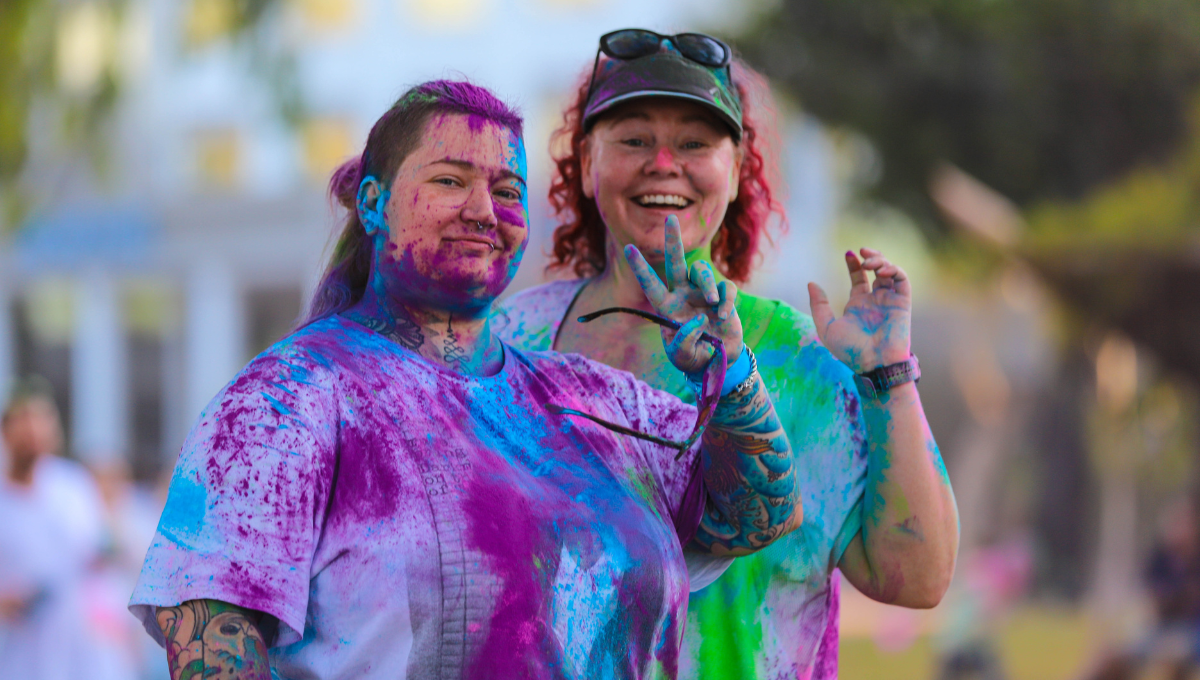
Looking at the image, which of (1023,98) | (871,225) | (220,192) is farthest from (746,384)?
(220,192)

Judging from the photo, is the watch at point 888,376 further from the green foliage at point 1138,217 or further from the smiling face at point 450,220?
the green foliage at point 1138,217

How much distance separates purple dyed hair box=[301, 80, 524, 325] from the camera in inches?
68.7

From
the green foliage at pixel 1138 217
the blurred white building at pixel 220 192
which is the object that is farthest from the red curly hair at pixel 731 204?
the blurred white building at pixel 220 192

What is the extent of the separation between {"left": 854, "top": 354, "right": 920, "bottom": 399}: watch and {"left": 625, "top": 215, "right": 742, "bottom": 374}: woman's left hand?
0.55 metres

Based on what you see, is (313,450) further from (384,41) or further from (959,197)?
(384,41)

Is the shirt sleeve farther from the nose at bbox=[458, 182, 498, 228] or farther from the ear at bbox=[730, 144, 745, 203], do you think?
the ear at bbox=[730, 144, 745, 203]

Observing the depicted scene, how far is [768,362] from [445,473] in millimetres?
951

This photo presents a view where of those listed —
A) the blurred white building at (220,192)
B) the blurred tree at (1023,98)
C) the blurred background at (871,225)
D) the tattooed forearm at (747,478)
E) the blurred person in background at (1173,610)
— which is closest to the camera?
the tattooed forearm at (747,478)

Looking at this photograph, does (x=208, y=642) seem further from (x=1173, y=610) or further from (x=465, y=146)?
(x=1173, y=610)

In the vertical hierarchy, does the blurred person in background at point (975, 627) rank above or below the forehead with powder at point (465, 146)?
below

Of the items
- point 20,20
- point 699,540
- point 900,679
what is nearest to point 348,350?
point 699,540

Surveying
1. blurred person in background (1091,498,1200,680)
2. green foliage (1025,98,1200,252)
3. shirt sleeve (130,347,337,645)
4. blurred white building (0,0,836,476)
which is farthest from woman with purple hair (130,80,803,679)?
blurred white building (0,0,836,476)

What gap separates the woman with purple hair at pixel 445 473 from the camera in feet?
4.91

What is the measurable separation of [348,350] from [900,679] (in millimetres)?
10816
